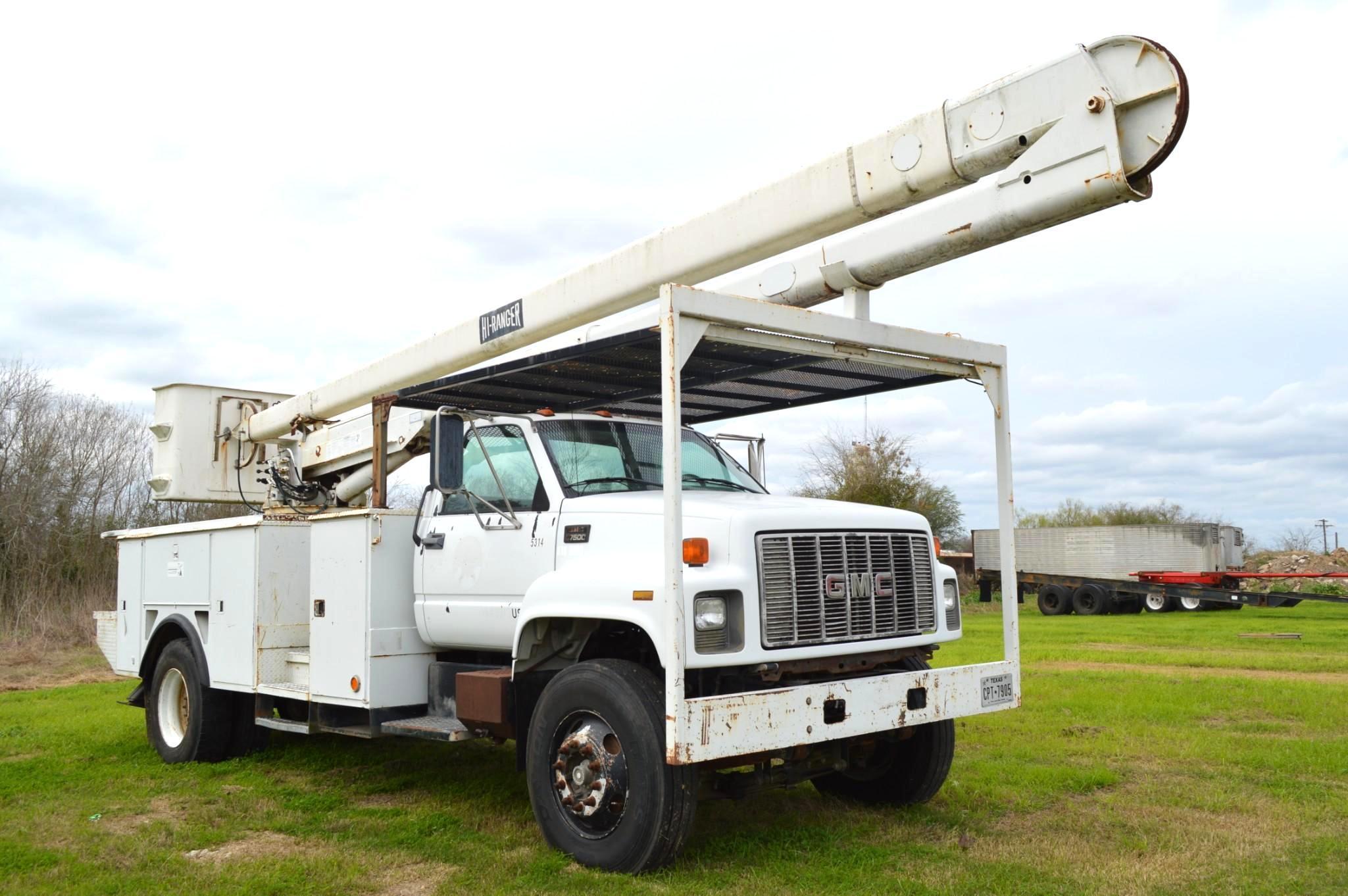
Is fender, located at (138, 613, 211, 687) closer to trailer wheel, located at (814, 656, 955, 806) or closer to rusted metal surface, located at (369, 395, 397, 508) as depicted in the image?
rusted metal surface, located at (369, 395, 397, 508)

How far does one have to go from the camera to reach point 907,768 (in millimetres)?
6922

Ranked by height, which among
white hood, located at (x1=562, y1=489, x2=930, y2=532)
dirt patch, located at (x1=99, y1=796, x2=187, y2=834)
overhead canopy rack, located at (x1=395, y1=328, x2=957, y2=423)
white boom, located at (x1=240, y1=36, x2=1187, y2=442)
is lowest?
dirt patch, located at (x1=99, y1=796, x2=187, y2=834)

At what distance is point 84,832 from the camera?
661cm

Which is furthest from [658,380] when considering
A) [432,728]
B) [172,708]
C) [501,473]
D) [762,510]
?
[172,708]

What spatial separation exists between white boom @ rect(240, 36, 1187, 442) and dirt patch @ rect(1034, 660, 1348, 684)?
966 cm

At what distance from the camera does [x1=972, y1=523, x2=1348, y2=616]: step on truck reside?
2961 cm

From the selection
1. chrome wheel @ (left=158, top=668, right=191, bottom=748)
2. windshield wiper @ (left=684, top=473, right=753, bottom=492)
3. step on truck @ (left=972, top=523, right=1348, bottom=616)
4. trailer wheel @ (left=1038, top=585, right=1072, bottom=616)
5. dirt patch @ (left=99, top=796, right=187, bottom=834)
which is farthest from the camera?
trailer wheel @ (left=1038, top=585, right=1072, bottom=616)

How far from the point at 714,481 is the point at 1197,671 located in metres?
10.2

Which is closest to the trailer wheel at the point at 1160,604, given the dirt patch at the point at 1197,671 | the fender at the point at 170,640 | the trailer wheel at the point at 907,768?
the dirt patch at the point at 1197,671

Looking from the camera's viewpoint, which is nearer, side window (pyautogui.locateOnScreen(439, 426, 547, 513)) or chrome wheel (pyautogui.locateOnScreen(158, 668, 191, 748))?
side window (pyautogui.locateOnScreen(439, 426, 547, 513))

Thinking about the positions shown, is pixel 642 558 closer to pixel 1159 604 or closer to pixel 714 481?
pixel 714 481

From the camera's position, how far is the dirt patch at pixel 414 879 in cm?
540

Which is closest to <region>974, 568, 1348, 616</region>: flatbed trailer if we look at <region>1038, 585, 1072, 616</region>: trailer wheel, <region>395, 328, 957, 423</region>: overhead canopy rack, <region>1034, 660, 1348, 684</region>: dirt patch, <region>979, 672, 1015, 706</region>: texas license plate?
<region>1038, 585, 1072, 616</region>: trailer wheel

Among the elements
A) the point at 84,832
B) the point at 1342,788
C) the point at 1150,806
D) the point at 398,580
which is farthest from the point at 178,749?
the point at 1342,788
